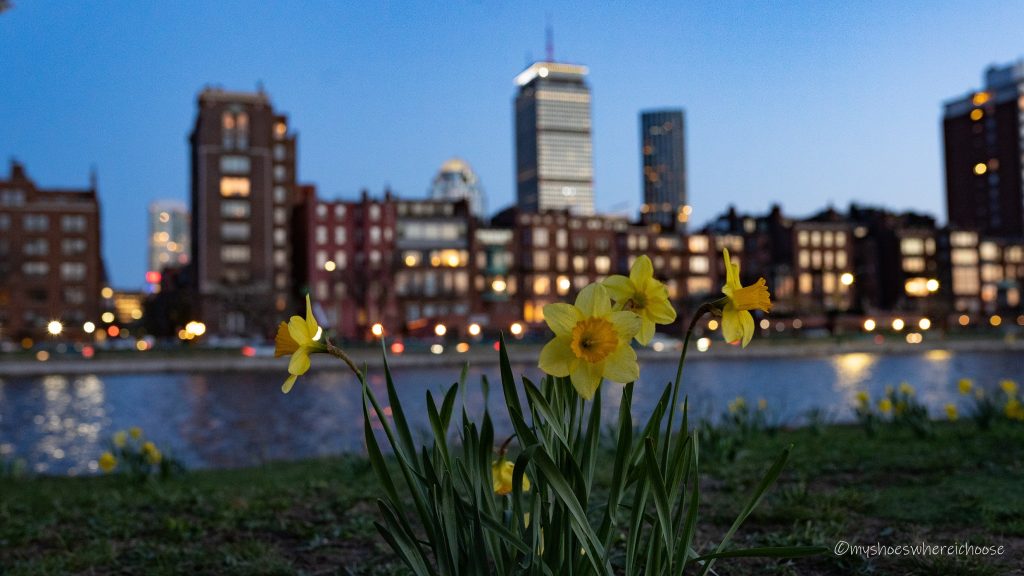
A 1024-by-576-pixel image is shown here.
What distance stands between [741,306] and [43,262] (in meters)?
105

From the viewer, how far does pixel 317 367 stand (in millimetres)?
57094

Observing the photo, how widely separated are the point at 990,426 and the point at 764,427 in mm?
2674

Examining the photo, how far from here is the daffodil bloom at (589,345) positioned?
7.88 ft

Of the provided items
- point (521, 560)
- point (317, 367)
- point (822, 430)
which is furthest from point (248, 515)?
point (317, 367)

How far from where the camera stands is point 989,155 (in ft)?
495

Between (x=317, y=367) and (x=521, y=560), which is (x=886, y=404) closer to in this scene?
(x=521, y=560)

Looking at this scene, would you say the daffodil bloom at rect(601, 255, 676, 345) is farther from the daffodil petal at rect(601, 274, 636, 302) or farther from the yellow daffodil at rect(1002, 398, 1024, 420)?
the yellow daffodil at rect(1002, 398, 1024, 420)

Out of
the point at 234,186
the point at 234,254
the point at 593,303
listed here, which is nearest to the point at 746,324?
the point at 593,303

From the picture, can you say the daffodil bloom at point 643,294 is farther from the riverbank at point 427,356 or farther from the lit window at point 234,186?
the lit window at point 234,186

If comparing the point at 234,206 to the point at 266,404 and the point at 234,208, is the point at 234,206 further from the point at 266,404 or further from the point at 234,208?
the point at 266,404

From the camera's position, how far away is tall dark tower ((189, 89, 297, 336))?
90375mm

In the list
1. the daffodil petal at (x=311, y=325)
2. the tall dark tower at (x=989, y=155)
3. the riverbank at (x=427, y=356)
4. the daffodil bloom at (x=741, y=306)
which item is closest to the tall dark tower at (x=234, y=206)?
the riverbank at (x=427, y=356)

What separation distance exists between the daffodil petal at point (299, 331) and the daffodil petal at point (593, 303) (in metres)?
0.89

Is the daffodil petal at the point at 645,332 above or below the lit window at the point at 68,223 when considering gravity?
below
